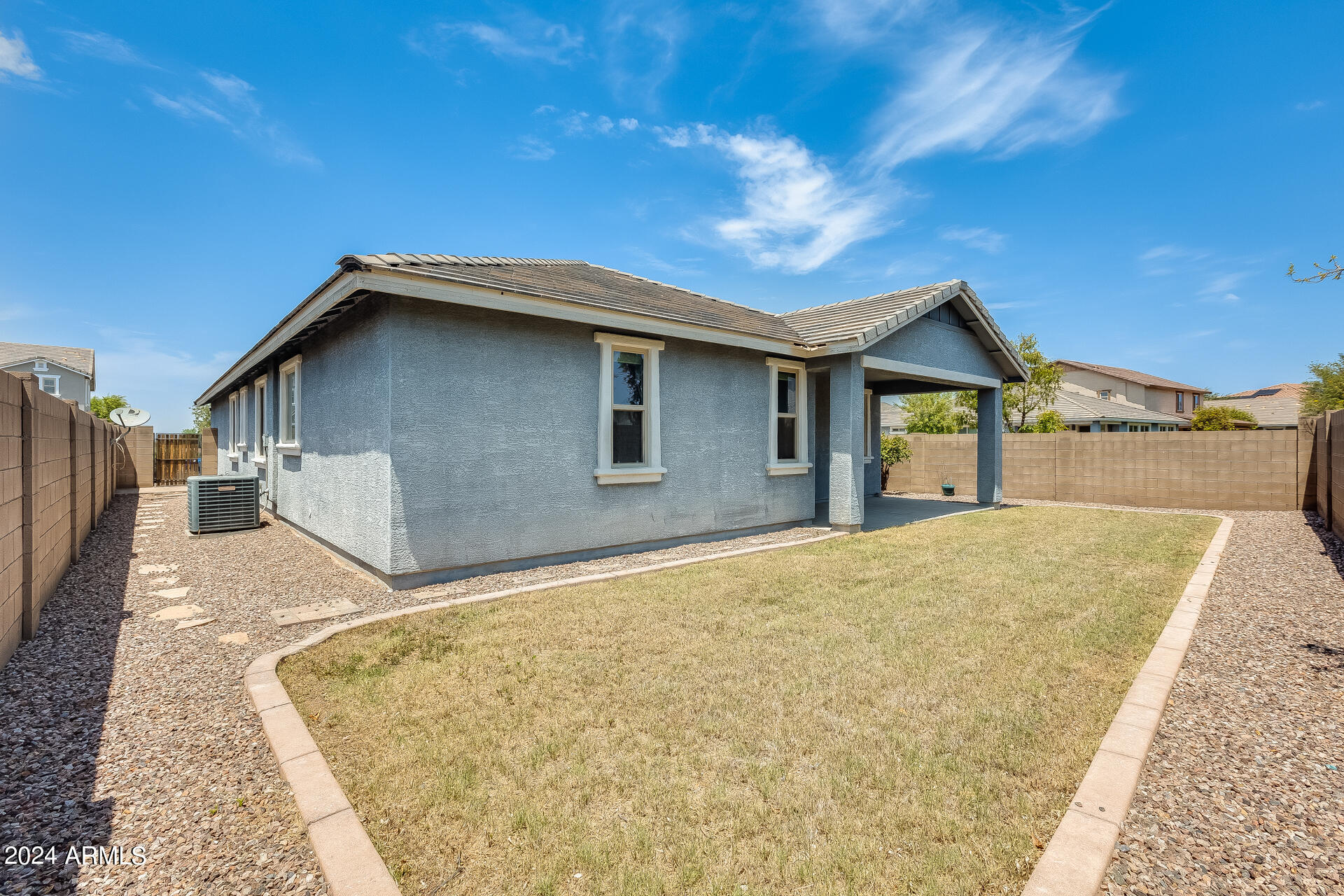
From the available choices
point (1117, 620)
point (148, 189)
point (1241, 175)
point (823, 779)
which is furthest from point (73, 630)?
point (1241, 175)

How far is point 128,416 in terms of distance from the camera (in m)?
18.0

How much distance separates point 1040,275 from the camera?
74.8 feet

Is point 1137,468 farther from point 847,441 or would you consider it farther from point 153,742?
point 153,742

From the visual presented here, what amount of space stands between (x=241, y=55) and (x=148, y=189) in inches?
241

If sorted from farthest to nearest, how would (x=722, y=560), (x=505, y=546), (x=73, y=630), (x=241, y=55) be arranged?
(x=241, y=55) < (x=722, y=560) < (x=505, y=546) < (x=73, y=630)

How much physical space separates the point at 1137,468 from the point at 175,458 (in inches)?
1243

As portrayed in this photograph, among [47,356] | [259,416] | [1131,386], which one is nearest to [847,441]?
[259,416]

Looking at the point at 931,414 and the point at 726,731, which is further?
the point at 931,414

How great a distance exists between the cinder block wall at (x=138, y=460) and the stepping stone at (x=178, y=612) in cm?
1890

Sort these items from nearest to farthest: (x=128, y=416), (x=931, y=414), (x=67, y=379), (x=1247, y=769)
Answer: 1. (x=1247, y=769)
2. (x=128, y=416)
3. (x=67, y=379)
4. (x=931, y=414)

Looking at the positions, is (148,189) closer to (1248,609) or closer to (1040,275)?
(1248,609)

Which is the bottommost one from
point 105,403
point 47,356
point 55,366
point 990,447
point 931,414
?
point 990,447

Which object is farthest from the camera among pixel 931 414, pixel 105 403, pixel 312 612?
pixel 105 403

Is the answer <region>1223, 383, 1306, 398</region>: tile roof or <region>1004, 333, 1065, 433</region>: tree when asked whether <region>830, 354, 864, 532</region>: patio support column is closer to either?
<region>1004, 333, 1065, 433</region>: tree
